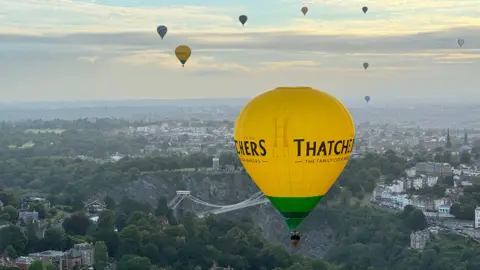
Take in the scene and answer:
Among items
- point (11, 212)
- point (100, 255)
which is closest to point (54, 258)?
point (100, 255)

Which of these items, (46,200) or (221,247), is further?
(46,200)

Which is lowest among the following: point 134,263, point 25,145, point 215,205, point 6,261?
point 6,261

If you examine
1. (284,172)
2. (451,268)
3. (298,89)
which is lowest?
(451,268)

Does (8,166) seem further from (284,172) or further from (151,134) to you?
(284,172)

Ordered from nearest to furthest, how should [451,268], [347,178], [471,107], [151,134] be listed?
[451,268] → [347,178] → [151,134] → [471,107]

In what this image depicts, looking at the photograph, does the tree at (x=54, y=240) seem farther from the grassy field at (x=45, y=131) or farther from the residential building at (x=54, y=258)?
the grassy field at (x=45, y=131)

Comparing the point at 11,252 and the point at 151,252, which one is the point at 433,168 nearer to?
the point at 151,252

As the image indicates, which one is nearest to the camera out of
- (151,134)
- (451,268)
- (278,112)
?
(278,112)

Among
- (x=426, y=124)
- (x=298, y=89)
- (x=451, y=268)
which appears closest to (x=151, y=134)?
(x=426, y=124)
